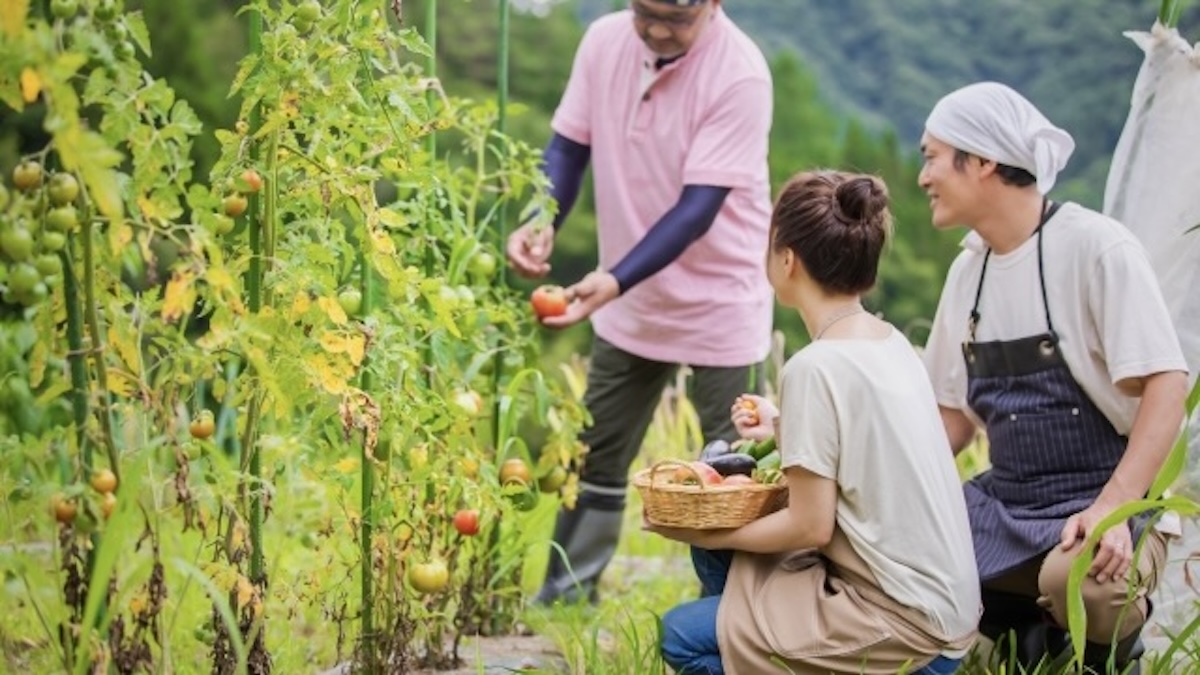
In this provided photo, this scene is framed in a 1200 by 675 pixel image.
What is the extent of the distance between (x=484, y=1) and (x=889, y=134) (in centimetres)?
658

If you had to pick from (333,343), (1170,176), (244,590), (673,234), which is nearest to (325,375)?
(333,343)

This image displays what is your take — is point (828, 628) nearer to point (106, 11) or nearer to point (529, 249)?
point (529, 249)

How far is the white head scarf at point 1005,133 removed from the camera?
2.76 m

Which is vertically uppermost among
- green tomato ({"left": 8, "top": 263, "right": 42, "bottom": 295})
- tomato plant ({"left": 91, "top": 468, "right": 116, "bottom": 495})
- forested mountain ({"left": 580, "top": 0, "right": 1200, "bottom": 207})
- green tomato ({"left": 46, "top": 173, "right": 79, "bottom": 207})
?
green tomato ({"left": 46, "top": 173, "right": 79, "bottom": 207})

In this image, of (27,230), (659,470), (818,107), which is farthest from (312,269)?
(818,107)

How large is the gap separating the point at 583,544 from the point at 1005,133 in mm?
1547

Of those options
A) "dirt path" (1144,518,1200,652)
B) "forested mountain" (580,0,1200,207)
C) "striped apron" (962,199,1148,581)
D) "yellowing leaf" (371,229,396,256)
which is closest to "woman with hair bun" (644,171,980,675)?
"striped apron" (962,199,1148,581)

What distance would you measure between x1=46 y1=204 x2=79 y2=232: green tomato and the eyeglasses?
66.5 inches

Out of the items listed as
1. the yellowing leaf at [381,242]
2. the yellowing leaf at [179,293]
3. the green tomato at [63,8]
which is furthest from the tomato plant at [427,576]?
the green tomato at [63,8]

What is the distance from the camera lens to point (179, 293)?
75.5 inches

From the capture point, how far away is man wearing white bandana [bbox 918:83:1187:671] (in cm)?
261

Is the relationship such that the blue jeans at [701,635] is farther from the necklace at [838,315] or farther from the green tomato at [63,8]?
the green tomato at [63,8]

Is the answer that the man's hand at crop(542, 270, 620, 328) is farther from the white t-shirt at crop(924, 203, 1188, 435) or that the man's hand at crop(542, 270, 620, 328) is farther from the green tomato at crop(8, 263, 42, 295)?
the green tomato at crop(8, 263, 42, 295)

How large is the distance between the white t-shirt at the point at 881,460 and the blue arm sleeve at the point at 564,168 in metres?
1.32
